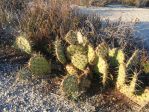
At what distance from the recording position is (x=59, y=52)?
5.48m

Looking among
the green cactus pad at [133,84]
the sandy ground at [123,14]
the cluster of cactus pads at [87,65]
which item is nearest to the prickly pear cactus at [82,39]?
the cluster of cactus pads at [87,65]

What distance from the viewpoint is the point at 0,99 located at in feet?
16.7

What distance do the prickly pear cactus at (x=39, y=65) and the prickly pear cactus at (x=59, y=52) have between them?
18 centimetres

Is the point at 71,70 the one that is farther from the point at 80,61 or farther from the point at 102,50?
the point at 102,50

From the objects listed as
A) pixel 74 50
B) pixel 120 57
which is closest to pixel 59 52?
pixel 74 50

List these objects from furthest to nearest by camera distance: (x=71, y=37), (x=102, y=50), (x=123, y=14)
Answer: (x=123, y=14)
(x=71, y=37)
(x=102, y=50)

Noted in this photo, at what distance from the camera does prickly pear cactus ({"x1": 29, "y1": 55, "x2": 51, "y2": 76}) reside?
5.33 meters

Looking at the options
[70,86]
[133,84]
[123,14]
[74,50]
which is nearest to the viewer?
[133,84]

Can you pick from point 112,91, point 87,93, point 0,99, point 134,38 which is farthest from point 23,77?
point 134,38

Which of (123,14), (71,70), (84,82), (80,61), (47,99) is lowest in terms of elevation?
(47,99)

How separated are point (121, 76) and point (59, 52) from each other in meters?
0.96

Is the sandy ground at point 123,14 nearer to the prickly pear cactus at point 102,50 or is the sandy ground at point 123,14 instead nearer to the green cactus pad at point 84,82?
the prickly pear cactus at point 102,50

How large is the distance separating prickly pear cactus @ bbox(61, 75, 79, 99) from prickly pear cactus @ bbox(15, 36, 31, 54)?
967mm

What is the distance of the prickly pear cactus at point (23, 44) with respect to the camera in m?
5.70
